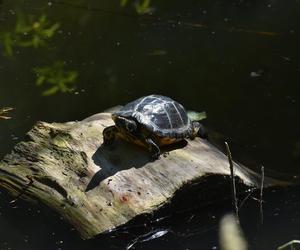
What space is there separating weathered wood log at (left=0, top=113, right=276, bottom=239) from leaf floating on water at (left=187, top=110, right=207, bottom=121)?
2.19 ft

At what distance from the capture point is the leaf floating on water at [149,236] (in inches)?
127

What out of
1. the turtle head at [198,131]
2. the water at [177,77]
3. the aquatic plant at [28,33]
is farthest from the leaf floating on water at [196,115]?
the aquatic plant at [28,33]

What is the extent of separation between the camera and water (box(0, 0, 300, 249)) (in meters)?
3.38

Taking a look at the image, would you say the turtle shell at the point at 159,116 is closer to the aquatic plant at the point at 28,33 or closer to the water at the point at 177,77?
the water at the point at 177,77

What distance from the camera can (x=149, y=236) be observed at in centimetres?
327

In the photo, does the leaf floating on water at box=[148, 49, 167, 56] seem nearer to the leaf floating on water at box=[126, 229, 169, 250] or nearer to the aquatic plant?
the aquatic plant

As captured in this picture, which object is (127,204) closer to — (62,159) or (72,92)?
(62,159)

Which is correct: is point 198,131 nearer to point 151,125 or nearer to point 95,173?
point 151,125

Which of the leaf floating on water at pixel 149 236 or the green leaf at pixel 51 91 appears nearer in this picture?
the leaf floating on water at pixel 149 236

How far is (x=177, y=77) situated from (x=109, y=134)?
5.46ft

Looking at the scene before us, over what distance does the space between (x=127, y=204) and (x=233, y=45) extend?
9.03 ft

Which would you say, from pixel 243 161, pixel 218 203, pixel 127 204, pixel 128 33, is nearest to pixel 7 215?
pixel 127 204

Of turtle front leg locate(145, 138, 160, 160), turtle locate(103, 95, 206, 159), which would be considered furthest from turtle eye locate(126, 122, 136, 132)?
turtle front leg locate(145, 138, 160, 160)

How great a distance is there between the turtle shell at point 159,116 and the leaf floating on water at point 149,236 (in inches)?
23.0
